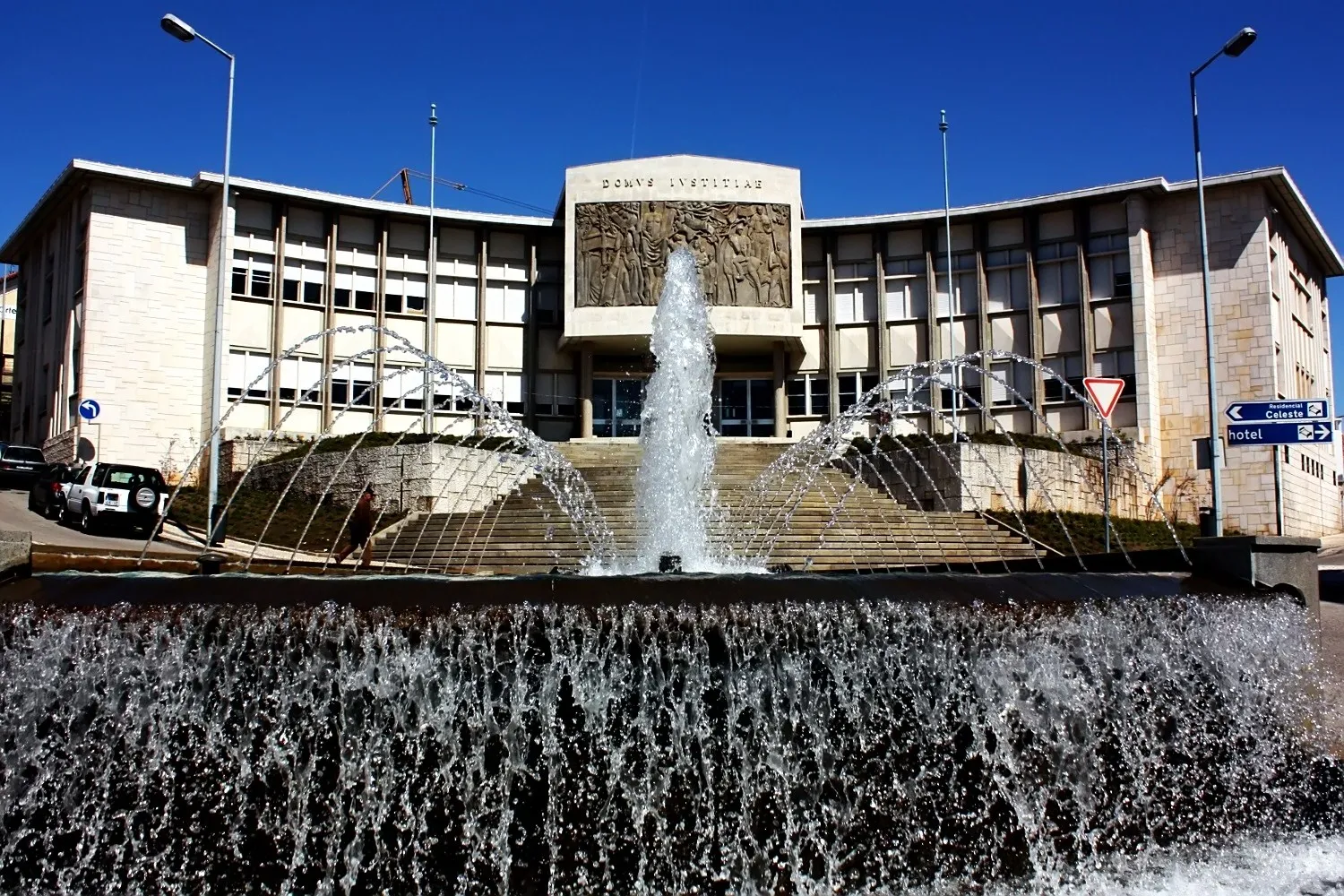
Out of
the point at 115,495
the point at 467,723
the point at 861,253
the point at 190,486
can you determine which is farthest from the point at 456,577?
the point at 861,253

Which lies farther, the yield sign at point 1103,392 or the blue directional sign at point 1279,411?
the blue directional sign at point 1279,411

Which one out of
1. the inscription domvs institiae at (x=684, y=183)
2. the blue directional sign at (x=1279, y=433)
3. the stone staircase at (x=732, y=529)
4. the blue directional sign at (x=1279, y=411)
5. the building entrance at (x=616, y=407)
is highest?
the inscription domvs institiae at (x=684, y=183)

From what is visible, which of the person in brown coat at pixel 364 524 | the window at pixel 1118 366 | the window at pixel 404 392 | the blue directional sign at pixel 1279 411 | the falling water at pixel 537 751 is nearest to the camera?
the falling water at pixel 537 751

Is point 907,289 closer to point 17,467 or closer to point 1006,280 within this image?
point 1006,280

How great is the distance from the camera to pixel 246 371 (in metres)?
38.1

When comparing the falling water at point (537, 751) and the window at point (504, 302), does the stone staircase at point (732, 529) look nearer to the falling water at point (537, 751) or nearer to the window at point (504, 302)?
the falling water at point (537, 751)

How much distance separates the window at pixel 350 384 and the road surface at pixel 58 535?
11.7m

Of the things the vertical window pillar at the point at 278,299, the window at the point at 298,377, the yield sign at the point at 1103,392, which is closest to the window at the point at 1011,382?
the yield sign at the point at 1103,392

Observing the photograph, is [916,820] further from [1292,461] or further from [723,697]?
[1292,461]

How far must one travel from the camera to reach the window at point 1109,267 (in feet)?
122

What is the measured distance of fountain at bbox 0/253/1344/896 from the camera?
598cm

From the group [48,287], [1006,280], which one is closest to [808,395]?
[1006,280]

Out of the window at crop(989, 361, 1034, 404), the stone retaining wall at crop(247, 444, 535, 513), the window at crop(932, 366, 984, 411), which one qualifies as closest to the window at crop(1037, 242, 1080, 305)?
the window at crop(989, 361, 1034, 404)

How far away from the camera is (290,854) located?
19.6 ft
